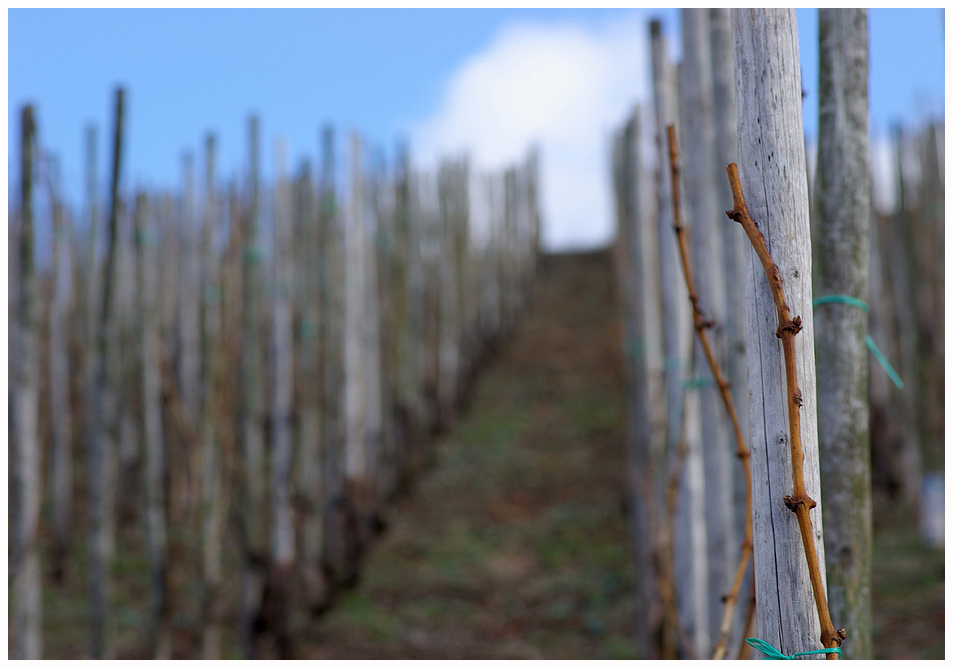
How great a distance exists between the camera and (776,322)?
1002mm

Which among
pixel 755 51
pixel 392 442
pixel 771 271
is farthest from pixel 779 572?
pixel 392 442

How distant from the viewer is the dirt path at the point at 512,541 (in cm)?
512

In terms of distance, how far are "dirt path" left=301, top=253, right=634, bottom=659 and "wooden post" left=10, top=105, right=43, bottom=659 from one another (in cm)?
243

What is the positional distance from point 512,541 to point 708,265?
490 centimetres

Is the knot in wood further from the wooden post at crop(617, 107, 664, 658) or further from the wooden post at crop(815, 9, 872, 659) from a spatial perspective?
the wooden post at crop(617, 107, 664, 658)

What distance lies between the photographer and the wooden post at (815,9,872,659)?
1445mm

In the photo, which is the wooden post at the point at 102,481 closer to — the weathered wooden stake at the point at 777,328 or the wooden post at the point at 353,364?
the weathered wooden stake at the point at 777,328

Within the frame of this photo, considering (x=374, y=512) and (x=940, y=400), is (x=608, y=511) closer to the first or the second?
(x=374, y=512)

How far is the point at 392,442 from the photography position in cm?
779

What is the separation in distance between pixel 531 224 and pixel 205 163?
39.6 ft

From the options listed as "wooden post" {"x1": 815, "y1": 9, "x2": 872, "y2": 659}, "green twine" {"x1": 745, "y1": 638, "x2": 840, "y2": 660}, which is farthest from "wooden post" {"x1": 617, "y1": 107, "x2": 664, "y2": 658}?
"green twine" {"x1": 745, "y1": 638, "x2": 840, "y2": 660}

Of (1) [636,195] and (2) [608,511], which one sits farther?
(2) [608,511]

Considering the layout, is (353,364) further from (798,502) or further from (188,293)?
(798,502)

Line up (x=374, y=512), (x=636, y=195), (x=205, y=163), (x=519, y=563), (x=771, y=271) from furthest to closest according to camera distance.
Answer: (x=374, y=512), (x=519, y=563), (x=205, y=163), (x=636, y=195), (x=771, y=271)
